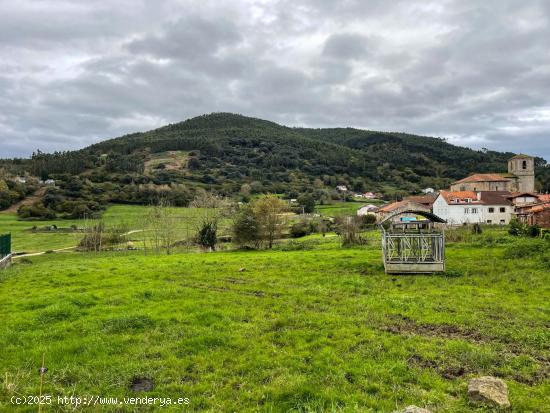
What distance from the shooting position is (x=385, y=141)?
19800 centimetres

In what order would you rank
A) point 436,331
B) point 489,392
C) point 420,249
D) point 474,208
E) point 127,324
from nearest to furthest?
point 489,392, point 436,331, point 127,324, point 420,249, point 474,208

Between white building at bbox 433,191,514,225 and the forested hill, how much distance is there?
1355 inches

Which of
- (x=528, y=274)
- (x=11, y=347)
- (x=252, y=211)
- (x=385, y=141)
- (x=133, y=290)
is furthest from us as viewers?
(x=385, y=141)

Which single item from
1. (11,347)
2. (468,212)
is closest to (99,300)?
(11,347)

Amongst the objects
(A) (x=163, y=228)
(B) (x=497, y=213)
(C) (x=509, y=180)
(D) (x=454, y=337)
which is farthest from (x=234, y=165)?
(D) (x=454, y=337)

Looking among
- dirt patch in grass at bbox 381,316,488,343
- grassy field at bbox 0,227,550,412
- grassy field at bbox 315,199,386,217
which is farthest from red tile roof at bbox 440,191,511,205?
dirt patch in grass at bbox 381,316,488,343

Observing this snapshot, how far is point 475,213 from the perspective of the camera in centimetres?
7300

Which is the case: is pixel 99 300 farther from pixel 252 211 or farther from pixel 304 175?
pixel 304 175

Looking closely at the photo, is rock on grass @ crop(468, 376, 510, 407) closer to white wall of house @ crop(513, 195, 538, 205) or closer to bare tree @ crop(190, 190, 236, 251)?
bare tree @ crop(190, 190, 236, 251)

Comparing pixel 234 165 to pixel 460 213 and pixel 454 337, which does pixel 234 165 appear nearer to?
pixel 460 213

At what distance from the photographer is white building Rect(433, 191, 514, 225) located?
2847 inches

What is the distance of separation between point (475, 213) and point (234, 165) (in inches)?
Answer: 3504

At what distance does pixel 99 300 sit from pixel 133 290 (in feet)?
5.72

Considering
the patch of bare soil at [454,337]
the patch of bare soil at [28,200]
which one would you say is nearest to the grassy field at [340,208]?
the patch of bare soil at [28,200]
